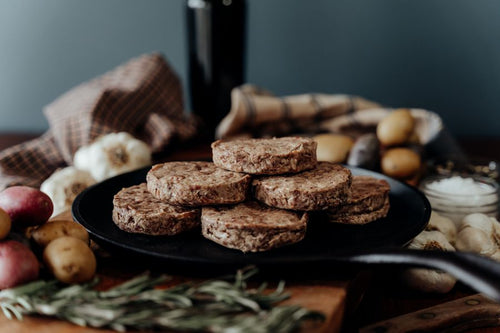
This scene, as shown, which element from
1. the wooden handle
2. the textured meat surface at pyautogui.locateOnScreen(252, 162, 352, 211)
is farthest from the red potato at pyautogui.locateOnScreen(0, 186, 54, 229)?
the wooden handle

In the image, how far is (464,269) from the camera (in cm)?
97

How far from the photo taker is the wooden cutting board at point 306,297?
103cm

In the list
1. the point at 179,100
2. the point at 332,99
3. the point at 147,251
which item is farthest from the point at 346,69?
the point at 147,251

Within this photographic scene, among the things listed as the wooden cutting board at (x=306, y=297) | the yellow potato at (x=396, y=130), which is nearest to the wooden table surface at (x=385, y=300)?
the wooden cutting board at (x=306, y=297)

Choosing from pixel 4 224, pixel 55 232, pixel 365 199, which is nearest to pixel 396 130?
pixel 365 199

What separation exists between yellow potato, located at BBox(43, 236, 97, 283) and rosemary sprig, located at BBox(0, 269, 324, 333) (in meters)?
0.04

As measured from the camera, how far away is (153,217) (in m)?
1.31

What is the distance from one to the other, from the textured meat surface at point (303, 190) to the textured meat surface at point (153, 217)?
0.18 m

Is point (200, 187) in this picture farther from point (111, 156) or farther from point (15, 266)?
point (111, 156)

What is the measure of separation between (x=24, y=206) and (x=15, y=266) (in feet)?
0.69

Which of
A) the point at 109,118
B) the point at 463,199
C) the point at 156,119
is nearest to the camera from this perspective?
the point at 463,199

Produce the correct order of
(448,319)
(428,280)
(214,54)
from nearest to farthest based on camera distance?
1. (448,319)
2. (428,280)
3. (214,54)

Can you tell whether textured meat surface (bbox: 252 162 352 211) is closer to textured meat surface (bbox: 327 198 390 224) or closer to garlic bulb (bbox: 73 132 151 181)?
textured meat surface (bbox: 327 198 390 224)

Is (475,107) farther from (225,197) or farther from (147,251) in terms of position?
(147,251)
